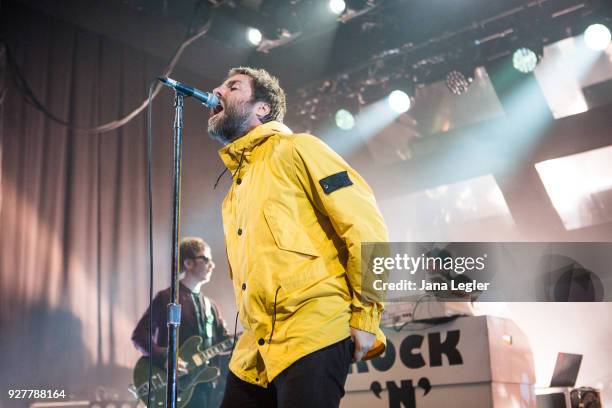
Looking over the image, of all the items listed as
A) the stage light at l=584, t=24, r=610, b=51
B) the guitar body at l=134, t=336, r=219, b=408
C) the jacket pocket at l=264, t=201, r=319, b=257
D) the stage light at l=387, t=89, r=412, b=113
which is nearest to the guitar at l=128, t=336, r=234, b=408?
the guitar body at l=134, t=336, r=219, b=408

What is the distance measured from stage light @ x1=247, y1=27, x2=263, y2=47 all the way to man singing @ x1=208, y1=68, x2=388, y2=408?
480 centimetres

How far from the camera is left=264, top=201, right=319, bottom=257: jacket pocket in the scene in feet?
5.91

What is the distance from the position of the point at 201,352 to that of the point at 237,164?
132 inches

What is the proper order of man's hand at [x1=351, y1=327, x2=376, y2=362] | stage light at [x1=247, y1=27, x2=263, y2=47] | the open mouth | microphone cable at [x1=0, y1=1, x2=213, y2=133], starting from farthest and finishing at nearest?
stage light at [x1=247, y1=27, x2=263, y2=47]
microphone cable at [x1=0, y1=1, x2=213, y2=133]
the open mouth
man's hand at [x1=351, y1=327, x2=376, y2=362]

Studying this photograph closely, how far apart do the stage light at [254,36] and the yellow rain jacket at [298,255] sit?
190 inches

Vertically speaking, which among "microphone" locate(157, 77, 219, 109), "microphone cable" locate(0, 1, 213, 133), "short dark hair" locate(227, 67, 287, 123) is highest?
"microphone cable" locate(0, 1, 213, 133)

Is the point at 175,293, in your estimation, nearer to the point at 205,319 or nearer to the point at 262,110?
the point at 262,110

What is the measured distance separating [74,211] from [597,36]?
5020mm

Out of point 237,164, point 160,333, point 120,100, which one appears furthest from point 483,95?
point 237,164

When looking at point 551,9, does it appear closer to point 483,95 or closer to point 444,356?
point 483,95

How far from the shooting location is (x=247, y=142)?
212 cm

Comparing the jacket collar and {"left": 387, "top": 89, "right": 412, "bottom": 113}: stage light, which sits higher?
{"left": 387, "top": 89, "right": 412, "bottom": 113}: stage light

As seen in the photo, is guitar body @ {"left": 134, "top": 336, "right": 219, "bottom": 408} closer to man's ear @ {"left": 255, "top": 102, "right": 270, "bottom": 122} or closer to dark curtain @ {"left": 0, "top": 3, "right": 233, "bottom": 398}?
dark curtain @ {"left": 0, "top": 3, "right": 233, "bottom": 398}

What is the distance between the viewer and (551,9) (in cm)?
613
